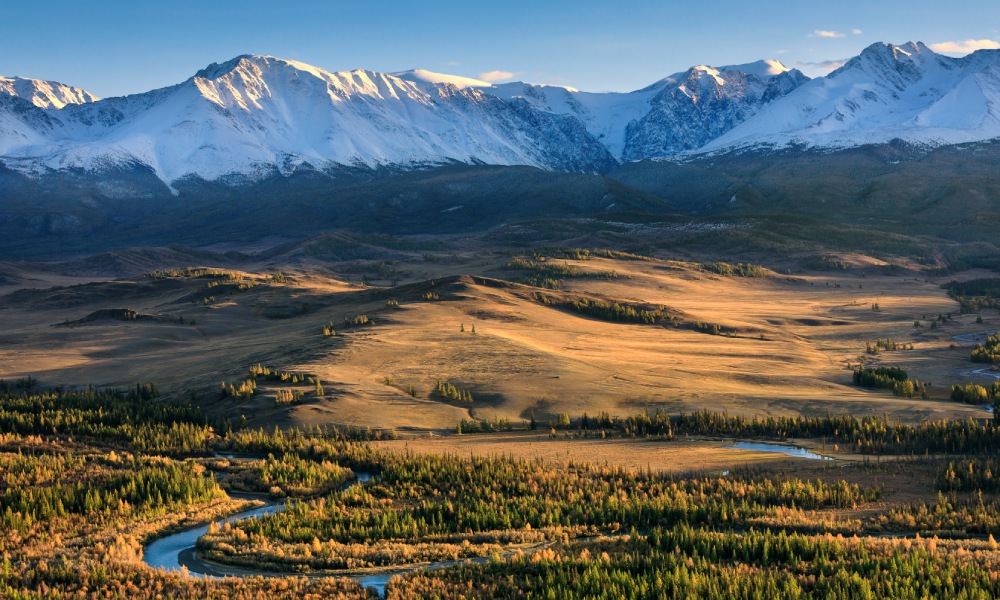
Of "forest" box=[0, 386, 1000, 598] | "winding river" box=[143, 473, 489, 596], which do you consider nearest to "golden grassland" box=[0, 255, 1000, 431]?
"forest" box=[0, 386, 1000, 598]

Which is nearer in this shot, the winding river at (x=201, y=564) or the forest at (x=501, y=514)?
the forest at (x=501, y=514)

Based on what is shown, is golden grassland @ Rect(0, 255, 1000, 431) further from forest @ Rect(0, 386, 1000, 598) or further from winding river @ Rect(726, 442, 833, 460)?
winding river @ Rect(726, 442, 833, 460)

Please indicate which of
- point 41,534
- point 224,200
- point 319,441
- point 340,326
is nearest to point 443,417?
point 319,441

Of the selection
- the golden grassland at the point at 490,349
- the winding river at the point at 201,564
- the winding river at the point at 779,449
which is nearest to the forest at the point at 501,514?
the winding river at the point at 201,564

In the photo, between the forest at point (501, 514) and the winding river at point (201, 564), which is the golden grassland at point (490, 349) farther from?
the winding river at point (201, 564)

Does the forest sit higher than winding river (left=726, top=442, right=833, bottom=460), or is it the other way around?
the forest

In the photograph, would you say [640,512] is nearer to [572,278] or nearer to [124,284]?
[572,278]

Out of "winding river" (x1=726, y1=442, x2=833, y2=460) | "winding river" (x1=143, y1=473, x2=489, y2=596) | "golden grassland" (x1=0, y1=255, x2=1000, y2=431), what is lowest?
"winding river" (x1=726, y1=442, x2=833, y2=460)

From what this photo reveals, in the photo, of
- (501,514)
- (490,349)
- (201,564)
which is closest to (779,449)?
(501,514)

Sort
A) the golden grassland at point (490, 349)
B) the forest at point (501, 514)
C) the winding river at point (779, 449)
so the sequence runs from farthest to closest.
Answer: the golden grassland at point (490, 349) < the winding river at point (779, 449) < the forest at point (501, 514)

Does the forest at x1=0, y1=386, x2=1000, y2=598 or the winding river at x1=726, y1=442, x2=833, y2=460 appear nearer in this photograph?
the forest at x1=0, y1=386, x2=1000, y2=598
